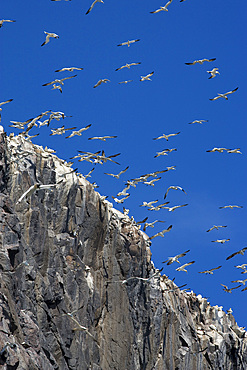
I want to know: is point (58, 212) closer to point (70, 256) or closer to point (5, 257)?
point (70, 256)

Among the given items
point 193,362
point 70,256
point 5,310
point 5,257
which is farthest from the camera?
point 193,362

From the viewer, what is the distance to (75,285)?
64.0 metres

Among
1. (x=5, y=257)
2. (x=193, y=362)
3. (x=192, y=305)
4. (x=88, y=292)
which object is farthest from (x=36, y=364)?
(x=192, y=305)

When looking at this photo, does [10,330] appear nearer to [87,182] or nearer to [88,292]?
[88,292]

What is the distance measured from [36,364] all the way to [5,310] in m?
3.62

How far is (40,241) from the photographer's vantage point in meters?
60.1

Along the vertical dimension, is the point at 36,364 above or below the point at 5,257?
below

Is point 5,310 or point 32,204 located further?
point 32,204

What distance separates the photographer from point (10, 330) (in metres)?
46.8

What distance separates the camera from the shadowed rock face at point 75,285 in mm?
51844

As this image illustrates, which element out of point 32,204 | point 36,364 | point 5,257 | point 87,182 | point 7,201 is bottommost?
point 36,364

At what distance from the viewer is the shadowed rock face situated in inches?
2041

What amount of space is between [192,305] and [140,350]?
55.0 ft

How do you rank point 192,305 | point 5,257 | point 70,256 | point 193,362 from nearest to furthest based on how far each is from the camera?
point 5,257
point 70,256
point 193,362
point 192,305
